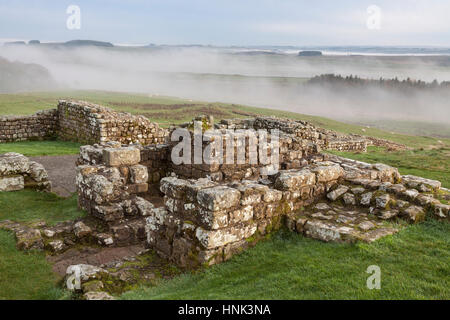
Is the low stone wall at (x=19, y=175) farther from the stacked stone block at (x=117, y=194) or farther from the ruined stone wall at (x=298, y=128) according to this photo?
the ruined stone wall at (x=298, y=128)

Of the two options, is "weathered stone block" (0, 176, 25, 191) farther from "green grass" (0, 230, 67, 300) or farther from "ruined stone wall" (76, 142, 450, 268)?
"green grass" (0, 230, 67, 300)

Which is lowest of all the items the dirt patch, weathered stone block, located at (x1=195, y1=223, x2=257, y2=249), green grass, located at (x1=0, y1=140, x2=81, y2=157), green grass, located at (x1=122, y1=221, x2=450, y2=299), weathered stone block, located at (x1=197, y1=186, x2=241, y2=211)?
the dirt patch

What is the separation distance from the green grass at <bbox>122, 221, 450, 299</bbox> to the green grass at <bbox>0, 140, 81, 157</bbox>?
14162mm

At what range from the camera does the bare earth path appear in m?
13.8

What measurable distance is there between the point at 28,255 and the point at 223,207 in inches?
170

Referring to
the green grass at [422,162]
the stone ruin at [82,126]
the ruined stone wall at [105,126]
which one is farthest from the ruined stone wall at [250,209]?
the stone ruin at [82,126]

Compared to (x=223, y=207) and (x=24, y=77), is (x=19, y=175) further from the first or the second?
(x=24, y=77)

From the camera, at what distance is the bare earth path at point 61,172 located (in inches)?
545

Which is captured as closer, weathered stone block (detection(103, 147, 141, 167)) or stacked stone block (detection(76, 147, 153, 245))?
stacked stone block (detection(76, 147, 153, 245))

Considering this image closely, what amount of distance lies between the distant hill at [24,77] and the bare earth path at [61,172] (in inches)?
3220

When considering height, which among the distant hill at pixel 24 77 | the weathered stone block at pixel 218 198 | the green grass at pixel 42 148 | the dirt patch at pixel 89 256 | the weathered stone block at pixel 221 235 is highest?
the distant hill at pixel 24 77

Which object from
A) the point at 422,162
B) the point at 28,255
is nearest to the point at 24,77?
the point at 422,162

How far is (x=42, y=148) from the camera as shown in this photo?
20.1m

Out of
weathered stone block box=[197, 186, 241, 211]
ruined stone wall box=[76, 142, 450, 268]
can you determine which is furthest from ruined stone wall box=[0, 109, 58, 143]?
weathered stone block box=[197, 186, 241, 211]
